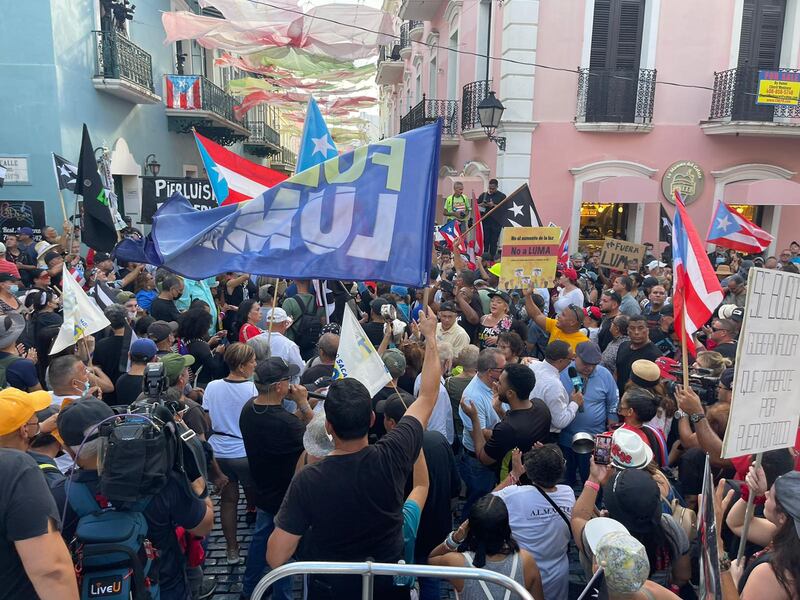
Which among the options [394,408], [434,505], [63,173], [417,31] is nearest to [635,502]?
[434,505]

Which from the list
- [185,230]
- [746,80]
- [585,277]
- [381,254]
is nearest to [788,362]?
[381,254]

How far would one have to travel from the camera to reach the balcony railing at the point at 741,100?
45.8ft

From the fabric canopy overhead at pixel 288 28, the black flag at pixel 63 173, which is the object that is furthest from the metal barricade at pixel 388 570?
the fabric canopy overhead at pixel 288 28

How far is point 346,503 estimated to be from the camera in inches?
95.1

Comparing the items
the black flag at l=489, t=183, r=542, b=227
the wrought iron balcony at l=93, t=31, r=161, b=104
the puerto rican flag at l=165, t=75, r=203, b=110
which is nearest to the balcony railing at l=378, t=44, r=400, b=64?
the puerto rican flag at l=165, t=75, r=203, b=110

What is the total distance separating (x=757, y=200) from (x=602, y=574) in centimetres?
1520

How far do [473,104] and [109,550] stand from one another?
15460 mm

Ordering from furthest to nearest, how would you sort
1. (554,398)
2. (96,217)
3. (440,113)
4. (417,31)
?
(417,31) < (440,113) < (96,217) < (554,398)

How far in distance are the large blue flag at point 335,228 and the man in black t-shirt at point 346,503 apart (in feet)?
4.07

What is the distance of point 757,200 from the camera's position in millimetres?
14805

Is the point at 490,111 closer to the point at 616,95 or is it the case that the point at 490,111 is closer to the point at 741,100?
the point at 616,95

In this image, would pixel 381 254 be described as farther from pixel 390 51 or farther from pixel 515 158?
pixel 390 51

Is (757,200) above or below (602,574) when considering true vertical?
above

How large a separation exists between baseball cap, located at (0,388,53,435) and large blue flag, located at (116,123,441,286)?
4.17 ft
